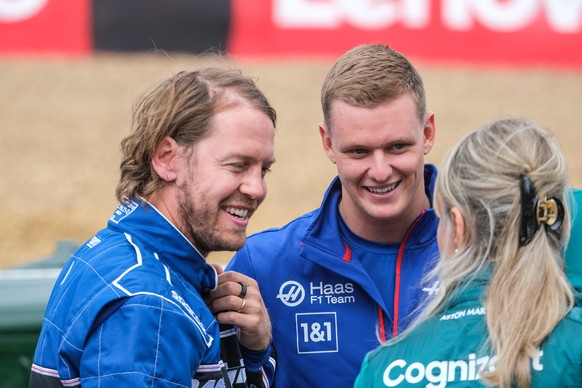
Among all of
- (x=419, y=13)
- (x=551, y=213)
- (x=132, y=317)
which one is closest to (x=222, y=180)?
(x=132, y=317)

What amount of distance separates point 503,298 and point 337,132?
1218mm

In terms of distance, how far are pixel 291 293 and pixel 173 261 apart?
0.82m

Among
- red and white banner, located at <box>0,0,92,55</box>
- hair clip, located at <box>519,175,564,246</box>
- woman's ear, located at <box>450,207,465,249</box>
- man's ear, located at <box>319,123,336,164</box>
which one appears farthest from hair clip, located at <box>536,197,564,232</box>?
red and white banner, located at <box>0,0,92,55</box>

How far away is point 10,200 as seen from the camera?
36.6 ft

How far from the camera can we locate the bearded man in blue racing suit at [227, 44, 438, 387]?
325cm

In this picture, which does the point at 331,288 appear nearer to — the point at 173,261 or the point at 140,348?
the point at 173,261

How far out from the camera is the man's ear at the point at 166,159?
278cm

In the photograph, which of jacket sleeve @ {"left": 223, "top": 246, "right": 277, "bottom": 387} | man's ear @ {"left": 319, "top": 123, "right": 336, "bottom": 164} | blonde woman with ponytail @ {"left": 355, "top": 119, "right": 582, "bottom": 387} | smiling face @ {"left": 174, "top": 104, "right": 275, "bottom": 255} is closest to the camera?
blonde woman with ponytail @ {"left": 355, "top": 119, "right": 582, "bottom": 387}

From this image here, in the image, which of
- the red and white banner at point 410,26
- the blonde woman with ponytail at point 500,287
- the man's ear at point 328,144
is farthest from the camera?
the red and white banner at point 410,26

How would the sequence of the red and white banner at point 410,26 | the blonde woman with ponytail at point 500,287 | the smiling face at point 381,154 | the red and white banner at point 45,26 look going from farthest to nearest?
the red and white banner at point 410,26 < the red and white banner at point 45,26 < the smiling face at point 381,154 < the blonde woman with ponytail at point 500,287

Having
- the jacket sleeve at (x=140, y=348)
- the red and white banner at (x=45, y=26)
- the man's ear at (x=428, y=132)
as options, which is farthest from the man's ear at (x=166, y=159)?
the red and white banner at (x=45, y=26)

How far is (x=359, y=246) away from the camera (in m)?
3.42

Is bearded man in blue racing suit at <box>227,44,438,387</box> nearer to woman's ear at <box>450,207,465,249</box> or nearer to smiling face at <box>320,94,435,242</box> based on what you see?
smiling face at <box>320,94,435,242</box>

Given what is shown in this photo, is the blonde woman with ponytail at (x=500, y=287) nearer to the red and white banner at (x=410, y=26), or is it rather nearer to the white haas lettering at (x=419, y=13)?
the red and white banner at (x=410, y=26)
